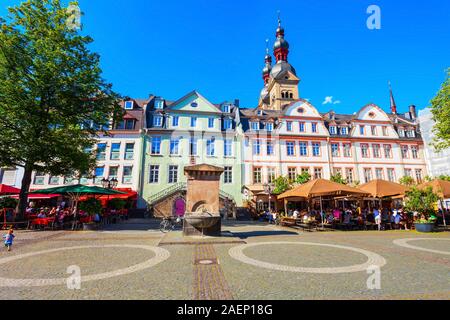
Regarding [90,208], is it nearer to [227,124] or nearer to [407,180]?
[227,124]

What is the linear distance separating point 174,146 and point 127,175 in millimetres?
6505

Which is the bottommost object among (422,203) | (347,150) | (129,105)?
(422,203)

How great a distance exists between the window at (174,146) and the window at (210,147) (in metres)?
3.58

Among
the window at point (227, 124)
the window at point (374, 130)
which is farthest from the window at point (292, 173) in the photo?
the window at point (374, 130)

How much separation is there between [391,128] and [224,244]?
112 ft

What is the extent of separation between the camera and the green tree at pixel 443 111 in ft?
57.2

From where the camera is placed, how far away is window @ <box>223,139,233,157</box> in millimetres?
28792

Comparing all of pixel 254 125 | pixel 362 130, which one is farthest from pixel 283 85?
pixel 254 125

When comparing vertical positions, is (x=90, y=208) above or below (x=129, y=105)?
below

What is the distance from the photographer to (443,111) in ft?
58.5

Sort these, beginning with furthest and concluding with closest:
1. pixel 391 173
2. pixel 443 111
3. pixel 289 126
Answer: pixel 391 173 < pixel 289 126 < pixel 443 111

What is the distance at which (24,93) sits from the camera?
13.8 m

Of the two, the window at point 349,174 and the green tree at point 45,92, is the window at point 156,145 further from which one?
the window at point 349,174
